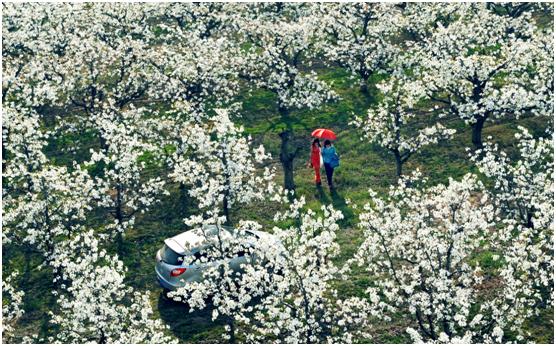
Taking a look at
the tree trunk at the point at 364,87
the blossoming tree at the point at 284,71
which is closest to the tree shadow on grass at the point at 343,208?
the blossoming tree at the point at 284,71

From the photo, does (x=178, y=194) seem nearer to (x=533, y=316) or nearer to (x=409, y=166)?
(x=409, y=166)

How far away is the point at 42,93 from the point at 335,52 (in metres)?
15.7

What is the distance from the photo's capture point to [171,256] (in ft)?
69.9

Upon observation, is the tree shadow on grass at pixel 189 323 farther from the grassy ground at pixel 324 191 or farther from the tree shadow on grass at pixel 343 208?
the tree shadow on grass at pixel 343 208

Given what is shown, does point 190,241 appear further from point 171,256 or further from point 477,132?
point 477,132

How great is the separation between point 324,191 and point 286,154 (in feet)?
11.5

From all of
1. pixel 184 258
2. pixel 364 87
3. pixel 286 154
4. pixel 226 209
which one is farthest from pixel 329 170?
pixel 364 87

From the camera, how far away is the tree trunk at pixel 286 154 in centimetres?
2842

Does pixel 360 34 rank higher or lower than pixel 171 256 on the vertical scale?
higher

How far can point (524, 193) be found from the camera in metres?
22.0

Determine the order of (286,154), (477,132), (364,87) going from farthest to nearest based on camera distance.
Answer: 1. (364,87)
2. (286,154)
3. (477,132)

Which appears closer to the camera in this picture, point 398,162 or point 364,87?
point 398,162

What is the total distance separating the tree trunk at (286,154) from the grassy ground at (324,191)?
15.2 inches

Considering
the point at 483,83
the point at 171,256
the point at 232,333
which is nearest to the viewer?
the point at 232,333
